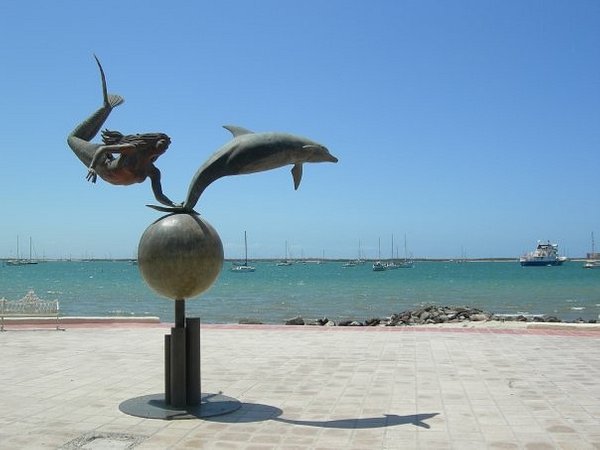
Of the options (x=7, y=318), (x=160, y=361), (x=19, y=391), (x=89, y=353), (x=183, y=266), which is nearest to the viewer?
(x=183, y=266)

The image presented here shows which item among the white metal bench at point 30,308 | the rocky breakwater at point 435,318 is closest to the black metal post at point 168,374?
the white metal bench at point 30,308

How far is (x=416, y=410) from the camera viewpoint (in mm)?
8945

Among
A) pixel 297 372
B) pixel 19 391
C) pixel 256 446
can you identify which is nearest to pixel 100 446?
pixel 256 446

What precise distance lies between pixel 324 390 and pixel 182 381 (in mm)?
2279

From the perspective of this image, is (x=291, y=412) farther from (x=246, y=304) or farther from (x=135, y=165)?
(x=246, y=304)

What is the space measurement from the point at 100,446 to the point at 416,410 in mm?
4032

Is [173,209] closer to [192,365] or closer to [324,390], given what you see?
[192,365]

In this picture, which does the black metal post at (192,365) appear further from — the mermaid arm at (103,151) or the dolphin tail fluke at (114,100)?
the dolphin tail fluke at (114,100)

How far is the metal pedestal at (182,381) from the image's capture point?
8.98 m

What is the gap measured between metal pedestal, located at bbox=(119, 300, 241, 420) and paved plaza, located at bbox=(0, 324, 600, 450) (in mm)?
357

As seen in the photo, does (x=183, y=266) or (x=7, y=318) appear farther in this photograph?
(x=7, y=318)

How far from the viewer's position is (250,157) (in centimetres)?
920

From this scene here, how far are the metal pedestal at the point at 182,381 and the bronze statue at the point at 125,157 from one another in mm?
1727

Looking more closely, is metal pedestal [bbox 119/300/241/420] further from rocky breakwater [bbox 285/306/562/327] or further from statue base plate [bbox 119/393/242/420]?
rocky breakwater [bbox 285/306/562/327]
